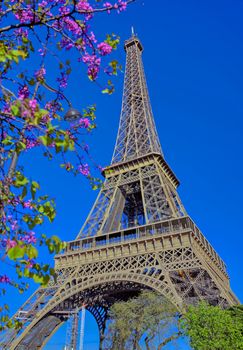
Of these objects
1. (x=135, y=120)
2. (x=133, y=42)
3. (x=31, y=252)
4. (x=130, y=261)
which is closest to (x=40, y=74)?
(x=31, y=252)

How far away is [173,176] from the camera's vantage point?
1503 inches

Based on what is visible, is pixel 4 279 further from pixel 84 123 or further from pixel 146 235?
pixel 146 235

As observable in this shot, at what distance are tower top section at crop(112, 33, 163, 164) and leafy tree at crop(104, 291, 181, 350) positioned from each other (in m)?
18.7

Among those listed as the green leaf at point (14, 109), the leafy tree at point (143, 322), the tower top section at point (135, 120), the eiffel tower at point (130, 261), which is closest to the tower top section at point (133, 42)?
the tower top section at point (135, 120)

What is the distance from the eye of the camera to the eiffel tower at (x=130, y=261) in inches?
907

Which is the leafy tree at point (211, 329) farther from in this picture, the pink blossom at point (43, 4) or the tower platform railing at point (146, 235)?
the pink blossom at point (43, 4)

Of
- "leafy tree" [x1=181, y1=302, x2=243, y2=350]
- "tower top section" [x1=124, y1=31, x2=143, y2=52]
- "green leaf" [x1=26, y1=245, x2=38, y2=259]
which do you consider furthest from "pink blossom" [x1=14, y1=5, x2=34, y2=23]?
"tower top section" [x1=124, y1=31, x2=143, y2=52]

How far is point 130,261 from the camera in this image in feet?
85.4

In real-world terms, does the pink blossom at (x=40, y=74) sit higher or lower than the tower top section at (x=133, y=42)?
lower

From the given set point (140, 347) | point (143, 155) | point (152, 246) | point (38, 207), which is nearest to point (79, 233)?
point (152, 246)

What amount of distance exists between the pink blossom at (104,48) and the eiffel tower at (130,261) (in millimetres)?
18850

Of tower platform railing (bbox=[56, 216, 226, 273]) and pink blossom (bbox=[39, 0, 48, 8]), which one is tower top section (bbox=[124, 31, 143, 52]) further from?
pink blossom (bbox=[39, 0, 48, 8])

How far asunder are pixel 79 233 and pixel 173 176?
1309cm

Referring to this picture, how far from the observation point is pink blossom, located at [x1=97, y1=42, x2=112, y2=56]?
4423mm
